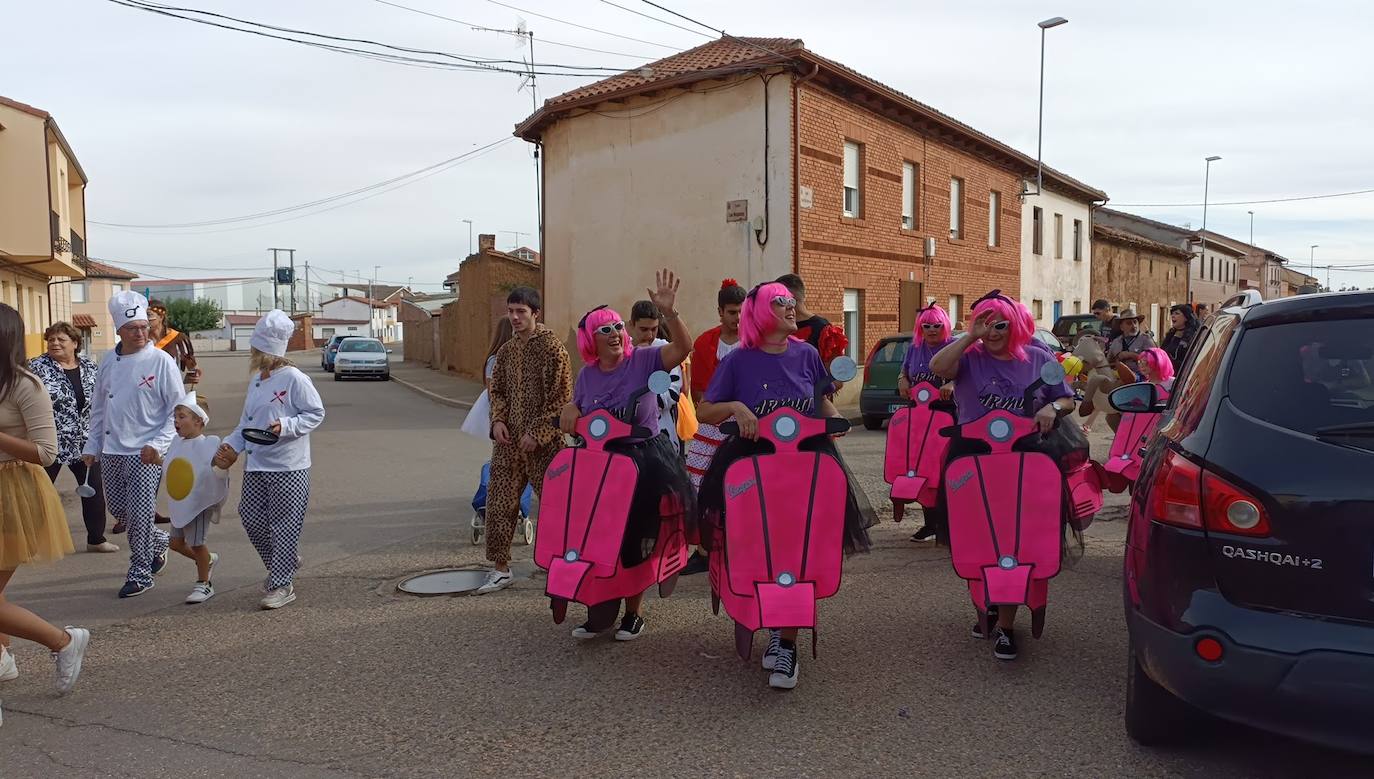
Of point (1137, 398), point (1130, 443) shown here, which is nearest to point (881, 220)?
point (1130, 443)

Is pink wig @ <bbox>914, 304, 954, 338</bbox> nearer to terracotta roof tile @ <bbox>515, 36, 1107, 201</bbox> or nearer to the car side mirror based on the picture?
the car side mirror

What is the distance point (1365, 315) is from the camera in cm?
295

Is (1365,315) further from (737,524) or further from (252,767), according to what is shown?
(252,767)

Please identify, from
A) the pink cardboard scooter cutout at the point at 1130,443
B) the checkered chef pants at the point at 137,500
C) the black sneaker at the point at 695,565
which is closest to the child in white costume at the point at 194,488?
the checkered chef pants at the point at 137,500

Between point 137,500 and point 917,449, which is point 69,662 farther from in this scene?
point 917,449

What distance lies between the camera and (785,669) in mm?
4156

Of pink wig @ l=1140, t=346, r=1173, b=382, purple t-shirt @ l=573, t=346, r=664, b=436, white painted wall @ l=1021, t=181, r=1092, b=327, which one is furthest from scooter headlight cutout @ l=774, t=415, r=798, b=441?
white painted wall @ l=1021, t=181, r=1092, b=327

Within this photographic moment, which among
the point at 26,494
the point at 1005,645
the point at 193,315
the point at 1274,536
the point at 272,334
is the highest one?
the point at 193,315

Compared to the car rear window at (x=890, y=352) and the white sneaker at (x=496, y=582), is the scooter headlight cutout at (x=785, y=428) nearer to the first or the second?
the white sneaker at (x=496, y=582)

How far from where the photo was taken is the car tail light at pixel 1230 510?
9.14ft

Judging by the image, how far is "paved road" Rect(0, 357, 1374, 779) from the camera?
11.5 ft

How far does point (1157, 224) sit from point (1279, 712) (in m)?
58.0

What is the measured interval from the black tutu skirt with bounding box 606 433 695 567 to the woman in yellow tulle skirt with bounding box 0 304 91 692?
2.42m

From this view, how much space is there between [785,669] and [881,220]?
18.1 m
